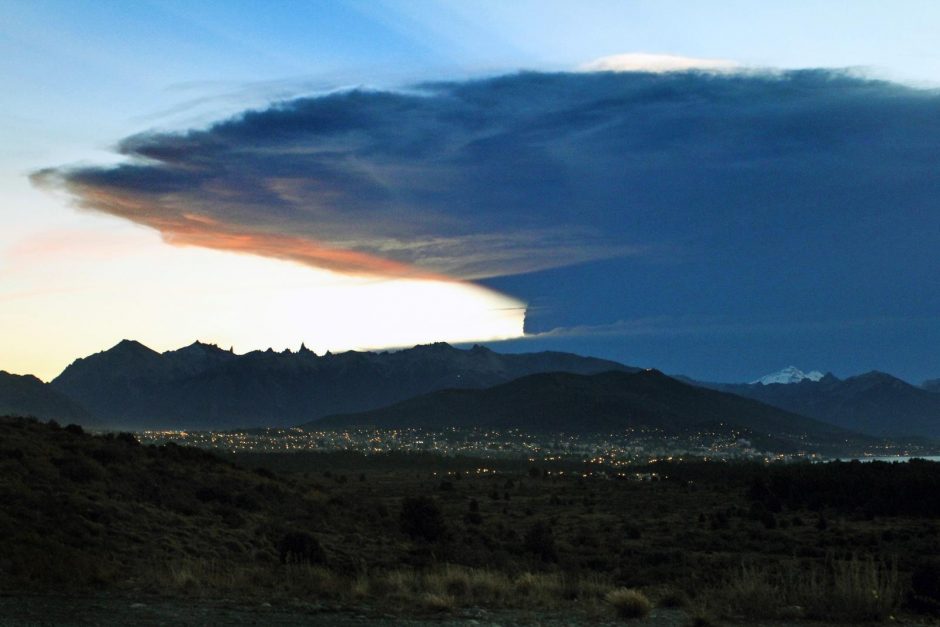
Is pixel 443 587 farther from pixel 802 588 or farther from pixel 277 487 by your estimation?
pixel 277 487

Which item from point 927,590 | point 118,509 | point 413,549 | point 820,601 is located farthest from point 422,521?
point 820,601

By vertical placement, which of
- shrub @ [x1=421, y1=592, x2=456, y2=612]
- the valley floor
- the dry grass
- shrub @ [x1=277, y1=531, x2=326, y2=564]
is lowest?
shrub @ [x1=277, y1=531, x2=326, y2=564]

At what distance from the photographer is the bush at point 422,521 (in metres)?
43.4

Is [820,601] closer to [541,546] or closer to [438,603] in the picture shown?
[438,603]

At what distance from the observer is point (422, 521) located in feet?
146

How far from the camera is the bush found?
143ft

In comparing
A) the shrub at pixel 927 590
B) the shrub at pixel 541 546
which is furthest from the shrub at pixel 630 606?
the shrub at pixel 541 546

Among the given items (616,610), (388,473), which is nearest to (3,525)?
(616,610)

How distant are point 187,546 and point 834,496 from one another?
5875cm

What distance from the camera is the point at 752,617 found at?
58.5 feet

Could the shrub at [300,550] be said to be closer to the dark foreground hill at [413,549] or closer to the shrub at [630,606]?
the dark foreground hill at [413,549]

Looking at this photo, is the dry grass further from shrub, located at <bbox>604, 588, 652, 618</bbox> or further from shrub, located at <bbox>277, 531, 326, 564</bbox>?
shrub, located at <bbox>277, 531, 326, 564</bbox>

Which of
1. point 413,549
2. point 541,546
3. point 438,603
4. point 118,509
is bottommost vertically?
point 541,546

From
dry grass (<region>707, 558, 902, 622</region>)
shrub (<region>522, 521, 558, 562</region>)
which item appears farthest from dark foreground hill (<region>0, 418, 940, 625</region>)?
shrub (<region>522, 521, 558, 562</region>)
